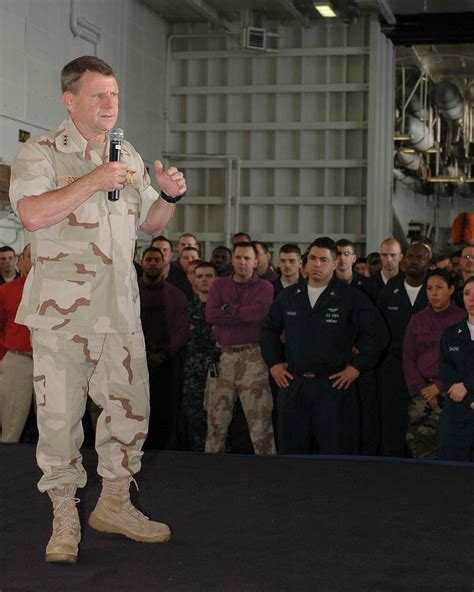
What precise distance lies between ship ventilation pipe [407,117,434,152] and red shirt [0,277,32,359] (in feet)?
38.3

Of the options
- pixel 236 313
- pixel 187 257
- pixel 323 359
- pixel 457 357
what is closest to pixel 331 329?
pixel 323 359

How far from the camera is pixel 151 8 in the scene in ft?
49.8

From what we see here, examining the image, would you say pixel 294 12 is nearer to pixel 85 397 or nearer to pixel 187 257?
pixel 187 257

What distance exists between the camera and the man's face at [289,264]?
8820 millimetres

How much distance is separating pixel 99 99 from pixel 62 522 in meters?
1.54

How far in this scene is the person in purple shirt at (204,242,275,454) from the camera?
25.5 feet

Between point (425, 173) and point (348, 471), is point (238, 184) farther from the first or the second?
point (348, 471)

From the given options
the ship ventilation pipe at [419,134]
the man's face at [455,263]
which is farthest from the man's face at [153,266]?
the ship ventilation pipe at [419,134]

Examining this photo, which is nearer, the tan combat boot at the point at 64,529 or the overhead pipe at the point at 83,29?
the tan combat boot at the point at 64,529

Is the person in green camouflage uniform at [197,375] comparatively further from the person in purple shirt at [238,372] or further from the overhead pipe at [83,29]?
the overhead pipe at [83,29]

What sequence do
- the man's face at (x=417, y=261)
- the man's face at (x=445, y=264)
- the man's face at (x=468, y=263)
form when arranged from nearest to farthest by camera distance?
the man's face at (x=417, y=261), the man's face at (x=468, y=263), the man's face at (x=445, y=264)

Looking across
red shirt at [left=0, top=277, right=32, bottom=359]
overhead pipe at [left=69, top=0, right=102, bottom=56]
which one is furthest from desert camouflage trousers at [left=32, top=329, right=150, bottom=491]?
overhead pipe at [left=69, top=0, right=102, bottom=56]

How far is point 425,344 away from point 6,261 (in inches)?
177

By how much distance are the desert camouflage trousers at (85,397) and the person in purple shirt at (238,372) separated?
3.83 meters
